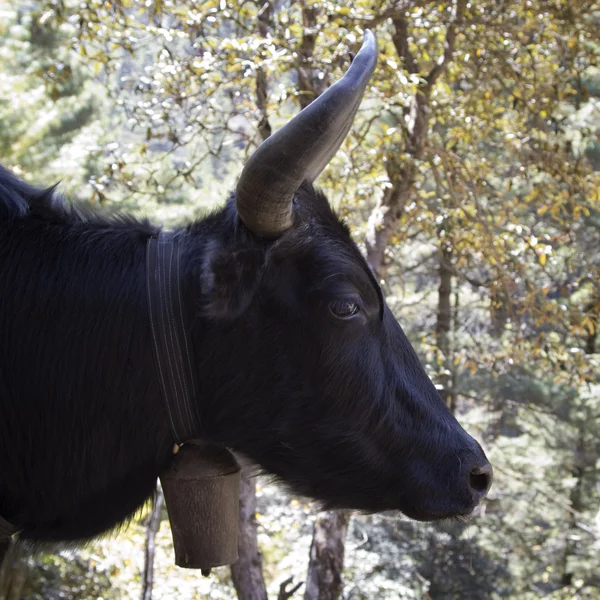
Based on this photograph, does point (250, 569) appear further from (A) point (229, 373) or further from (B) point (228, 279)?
(B) point (228, 279)

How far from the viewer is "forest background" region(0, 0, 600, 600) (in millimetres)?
5941

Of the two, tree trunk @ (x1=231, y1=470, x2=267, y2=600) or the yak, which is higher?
the yak

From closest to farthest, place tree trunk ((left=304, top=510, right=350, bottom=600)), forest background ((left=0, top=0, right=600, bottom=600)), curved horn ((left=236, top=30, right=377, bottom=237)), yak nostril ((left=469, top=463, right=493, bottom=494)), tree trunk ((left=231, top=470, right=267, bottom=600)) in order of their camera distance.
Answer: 1. curved horn ((left=236, top=30, right=377, bottom=237))
2. yak nostril ((left=469, top=463, right=493, bottom=494))
3. forest background ((left=0, top=0, right=600, bottom=600))
4. tree trunk ((left=231, top=470, right=267, bottom=600))
5. tree trunk ((left=304, top=510, right=350, bottom=600))

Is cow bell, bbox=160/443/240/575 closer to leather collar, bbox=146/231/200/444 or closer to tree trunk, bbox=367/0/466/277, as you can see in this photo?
leather collar, bbox=146/231/200/444

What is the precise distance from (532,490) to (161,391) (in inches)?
645

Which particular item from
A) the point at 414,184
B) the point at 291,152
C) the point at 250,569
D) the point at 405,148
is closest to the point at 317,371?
the point at 291,152

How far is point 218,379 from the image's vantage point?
2.09 meters

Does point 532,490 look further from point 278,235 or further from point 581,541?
point 278,235

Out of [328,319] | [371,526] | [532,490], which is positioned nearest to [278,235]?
[328,319]

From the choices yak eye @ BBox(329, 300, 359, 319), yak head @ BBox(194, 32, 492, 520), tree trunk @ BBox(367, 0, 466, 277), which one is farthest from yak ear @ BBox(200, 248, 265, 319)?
tree trunk @ BBox(367, 0, 466, 277)

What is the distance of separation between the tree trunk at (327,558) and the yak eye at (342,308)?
5510 mm

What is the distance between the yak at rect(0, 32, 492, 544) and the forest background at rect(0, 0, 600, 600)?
26 cm

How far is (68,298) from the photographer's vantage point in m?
2.12

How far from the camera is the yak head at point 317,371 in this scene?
2.04 metres
